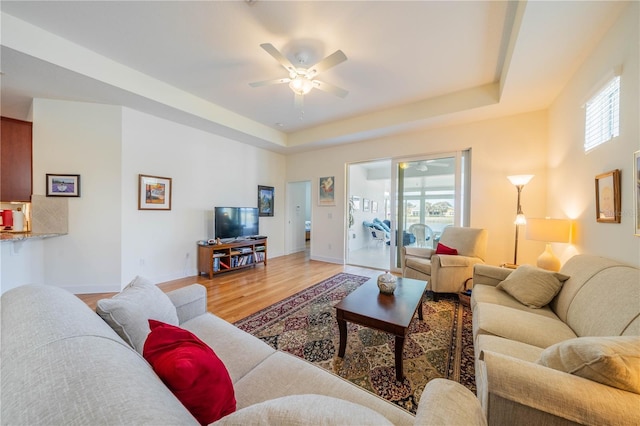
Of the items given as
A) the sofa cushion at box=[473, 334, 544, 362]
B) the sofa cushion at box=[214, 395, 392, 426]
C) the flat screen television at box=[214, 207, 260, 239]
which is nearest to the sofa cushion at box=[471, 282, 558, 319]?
the sofa cushion at box=[473, 334, 544, 362]

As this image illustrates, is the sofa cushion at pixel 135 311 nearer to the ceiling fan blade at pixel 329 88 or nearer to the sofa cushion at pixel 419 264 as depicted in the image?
the ceiling fan blade at pixel 329 88

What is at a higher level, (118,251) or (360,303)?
(118,251)

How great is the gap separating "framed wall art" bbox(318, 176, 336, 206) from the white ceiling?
1856 mm

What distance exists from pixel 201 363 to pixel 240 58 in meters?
2.93

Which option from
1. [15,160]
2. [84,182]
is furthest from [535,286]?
[15,160]

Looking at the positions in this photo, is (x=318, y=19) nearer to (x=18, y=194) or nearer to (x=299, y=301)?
(x=299, y=301)

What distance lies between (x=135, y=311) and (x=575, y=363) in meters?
1.89

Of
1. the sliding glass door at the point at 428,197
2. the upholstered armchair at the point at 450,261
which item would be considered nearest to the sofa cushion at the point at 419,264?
the upholstered armchair at the point at 450,261

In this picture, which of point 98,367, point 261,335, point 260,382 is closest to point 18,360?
point 98,367

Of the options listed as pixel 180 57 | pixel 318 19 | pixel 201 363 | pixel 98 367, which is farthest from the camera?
pixel 180 57

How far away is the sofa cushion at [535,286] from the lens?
184 centimetres

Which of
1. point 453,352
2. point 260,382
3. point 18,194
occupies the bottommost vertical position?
point 453,352

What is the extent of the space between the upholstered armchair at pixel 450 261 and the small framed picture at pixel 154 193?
12.9ft

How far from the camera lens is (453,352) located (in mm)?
1906
